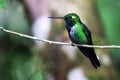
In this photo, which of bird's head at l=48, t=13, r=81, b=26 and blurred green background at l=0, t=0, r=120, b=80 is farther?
blurred green background at l=0, t=0, r=120, b=80

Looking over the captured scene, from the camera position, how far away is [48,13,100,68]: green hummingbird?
115 centimetres

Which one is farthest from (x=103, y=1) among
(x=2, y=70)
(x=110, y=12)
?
(x=2, y=70)

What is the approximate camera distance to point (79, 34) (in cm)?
121

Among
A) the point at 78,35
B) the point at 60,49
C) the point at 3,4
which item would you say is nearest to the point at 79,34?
the point at 78,35

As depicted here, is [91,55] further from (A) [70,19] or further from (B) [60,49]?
(B) [60,49]

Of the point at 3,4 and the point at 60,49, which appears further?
the point at 60,49

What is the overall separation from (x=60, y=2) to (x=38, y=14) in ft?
0.42

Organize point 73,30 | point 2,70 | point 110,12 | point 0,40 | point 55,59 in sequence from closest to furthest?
1. point 73,30
2. point 55,59
3. point 2,70
4. point 0,40
5. point 110,12

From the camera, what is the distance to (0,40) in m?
3.39

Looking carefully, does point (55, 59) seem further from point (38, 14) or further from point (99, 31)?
point (99, 31)

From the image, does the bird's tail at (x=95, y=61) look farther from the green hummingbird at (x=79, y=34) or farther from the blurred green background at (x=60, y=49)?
the blurred green background at (x=60, y=49)

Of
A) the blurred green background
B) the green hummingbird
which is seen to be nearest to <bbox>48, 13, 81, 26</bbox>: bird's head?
the green hummingbird

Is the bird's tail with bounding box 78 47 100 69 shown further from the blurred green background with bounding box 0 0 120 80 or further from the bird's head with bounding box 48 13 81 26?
the blurred green background with bounding box 0 0 120 80

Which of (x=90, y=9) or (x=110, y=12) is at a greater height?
(x=90, y=9)
